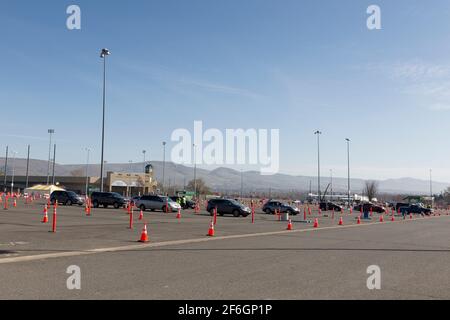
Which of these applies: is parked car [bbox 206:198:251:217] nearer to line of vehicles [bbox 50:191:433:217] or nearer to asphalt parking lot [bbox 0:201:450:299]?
line of vehicles [bbox 50:191:433:217]

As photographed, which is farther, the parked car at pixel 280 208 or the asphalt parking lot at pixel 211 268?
the parked car at pixel 280 208

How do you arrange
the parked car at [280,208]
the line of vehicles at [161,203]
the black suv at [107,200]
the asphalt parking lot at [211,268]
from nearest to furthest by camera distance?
the asphalt parking lot at [211,268] < the line of vehicles at [161,203] < the black suv at [107,200] < the parked car at [280,208]

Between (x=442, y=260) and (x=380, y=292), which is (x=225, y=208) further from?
(x=380, y=292)

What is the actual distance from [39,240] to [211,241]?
6160 millimetres

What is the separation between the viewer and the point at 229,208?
133 ft

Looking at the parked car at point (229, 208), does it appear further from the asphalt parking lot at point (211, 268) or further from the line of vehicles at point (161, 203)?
the asphalt parking lot at point (211, 268)

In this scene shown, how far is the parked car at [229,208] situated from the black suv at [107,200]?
10.4 m

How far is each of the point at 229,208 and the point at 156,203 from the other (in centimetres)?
744

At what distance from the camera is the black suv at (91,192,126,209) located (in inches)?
1822

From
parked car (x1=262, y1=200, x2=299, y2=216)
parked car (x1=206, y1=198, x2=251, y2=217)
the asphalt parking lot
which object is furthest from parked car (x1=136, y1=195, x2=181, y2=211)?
the asphalt parking lot

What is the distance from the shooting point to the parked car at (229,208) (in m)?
40.1

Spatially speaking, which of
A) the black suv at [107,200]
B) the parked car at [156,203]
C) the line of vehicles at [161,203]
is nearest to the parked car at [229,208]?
the line of vehicles at [161,203]

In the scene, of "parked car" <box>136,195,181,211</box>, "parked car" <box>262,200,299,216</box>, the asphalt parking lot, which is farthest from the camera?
"parked car" <box>262,200,299,216</box>

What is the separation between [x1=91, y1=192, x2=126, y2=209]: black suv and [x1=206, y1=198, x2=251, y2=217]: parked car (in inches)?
408
